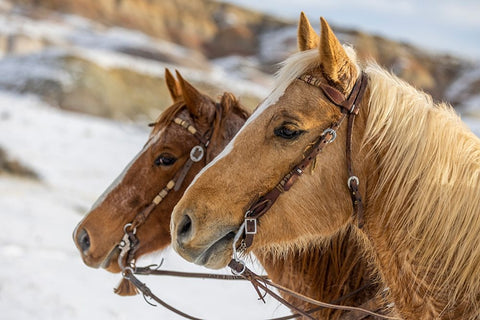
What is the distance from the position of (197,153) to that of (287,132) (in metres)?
1.18

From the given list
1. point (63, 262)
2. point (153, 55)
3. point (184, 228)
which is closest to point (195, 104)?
point (184, 228)

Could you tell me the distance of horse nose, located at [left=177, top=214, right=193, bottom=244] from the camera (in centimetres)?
213

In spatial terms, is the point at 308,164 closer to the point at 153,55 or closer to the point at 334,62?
the point at 334,62

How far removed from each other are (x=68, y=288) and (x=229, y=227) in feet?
16.1

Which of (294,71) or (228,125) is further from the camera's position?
(228,125)

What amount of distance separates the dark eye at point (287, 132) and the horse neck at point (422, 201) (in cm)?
32

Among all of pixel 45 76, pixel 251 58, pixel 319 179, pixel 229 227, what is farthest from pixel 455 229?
pixel 251 58

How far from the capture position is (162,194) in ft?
10.6

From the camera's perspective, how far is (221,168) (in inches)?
85.1

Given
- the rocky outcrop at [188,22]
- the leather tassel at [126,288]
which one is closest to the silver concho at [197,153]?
the leather tassel at [126,288]

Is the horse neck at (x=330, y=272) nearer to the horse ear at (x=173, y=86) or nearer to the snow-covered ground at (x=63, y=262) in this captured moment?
the snow-covered ground at (x=63, y=262)

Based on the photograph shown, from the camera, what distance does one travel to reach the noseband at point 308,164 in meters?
2.12

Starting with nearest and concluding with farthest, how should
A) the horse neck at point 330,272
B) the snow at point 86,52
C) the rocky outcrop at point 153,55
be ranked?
the horse neck at point 330,272 → the rocky outcrop at point 153,55 → the snow at point 86,52

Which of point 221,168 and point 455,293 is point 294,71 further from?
point 455,293
